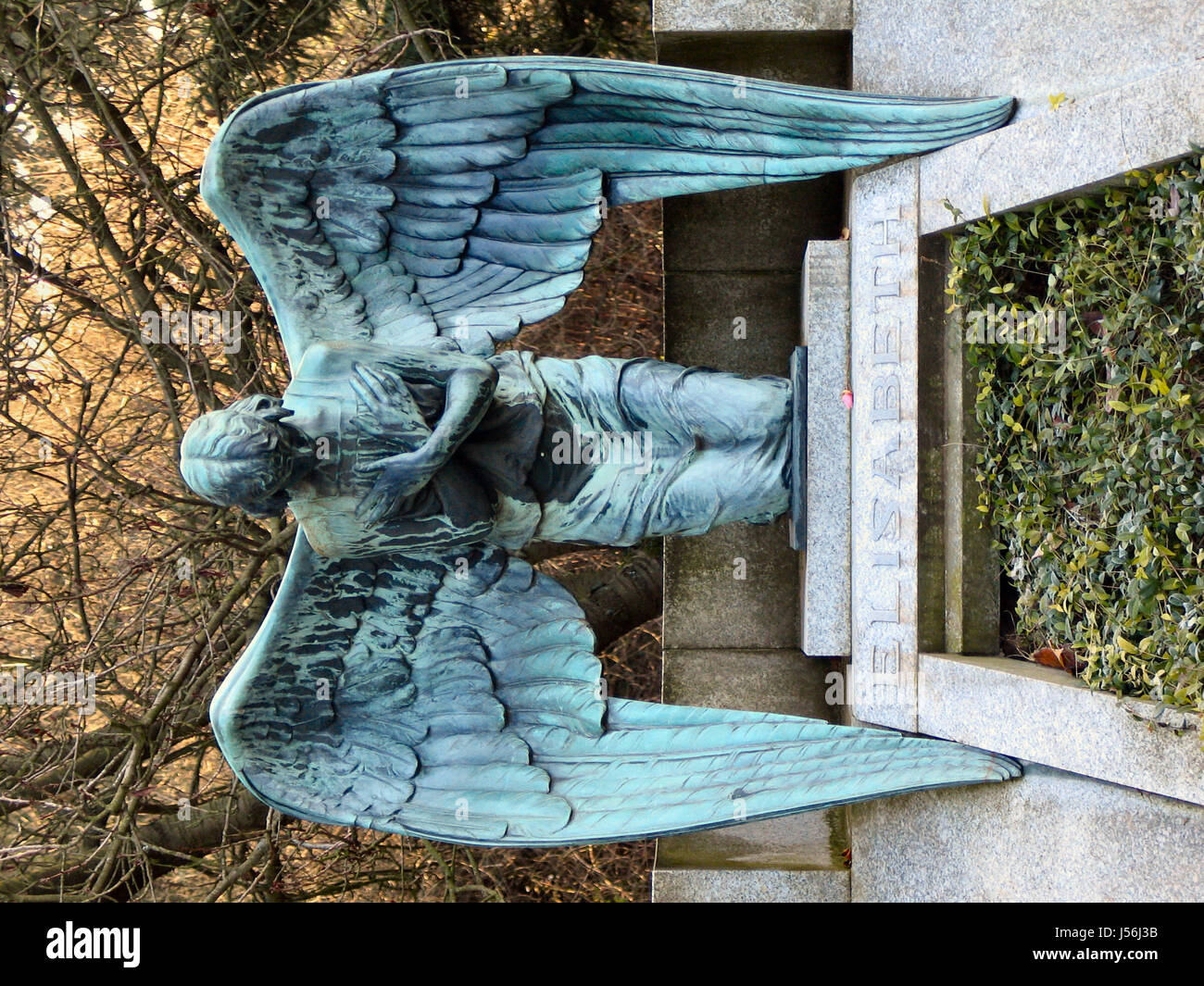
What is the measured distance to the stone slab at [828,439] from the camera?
12.5 ft

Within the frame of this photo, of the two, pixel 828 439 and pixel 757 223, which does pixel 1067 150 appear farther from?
pixel 757 223

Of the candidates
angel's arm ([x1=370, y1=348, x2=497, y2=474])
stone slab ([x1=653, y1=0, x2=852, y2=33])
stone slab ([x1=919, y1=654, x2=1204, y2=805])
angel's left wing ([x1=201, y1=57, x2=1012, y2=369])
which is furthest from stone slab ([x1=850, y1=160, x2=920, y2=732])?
angel's arm ([x1=370, y1=348, x2=497, y2=474])

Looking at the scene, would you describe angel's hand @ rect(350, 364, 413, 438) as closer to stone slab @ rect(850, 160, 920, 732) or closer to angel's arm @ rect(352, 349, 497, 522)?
angel's arm @ rect(352, 349, 497, 522)

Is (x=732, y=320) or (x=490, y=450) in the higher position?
(x=732, y=320)

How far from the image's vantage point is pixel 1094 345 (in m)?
3.04

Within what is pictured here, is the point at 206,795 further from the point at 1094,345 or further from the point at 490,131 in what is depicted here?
the point at 1094,345

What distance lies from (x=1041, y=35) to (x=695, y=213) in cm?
162

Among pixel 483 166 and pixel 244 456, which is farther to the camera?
pixel 483 166

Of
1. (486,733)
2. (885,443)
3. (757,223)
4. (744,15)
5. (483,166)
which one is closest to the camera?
(483,166)

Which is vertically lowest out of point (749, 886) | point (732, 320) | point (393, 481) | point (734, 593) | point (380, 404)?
point (749, 886)

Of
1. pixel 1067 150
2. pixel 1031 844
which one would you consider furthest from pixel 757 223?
pixel 1031 844

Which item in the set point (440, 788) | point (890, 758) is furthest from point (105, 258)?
point (890, 758)

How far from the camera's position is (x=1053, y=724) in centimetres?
318

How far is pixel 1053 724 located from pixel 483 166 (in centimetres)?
237
